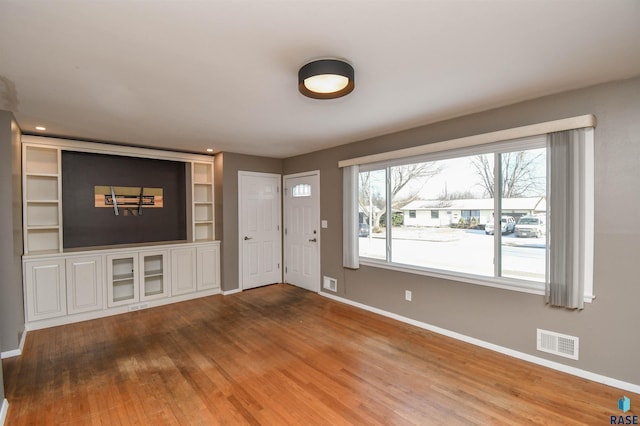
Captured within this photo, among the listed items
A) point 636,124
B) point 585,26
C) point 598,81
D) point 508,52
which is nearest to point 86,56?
point 508,52

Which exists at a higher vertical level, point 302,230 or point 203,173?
point 203,173

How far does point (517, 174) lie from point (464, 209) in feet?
2.02

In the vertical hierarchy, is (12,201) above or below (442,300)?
above

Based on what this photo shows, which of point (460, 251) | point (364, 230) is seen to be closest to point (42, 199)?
point (364, 230)

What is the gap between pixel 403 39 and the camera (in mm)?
1732

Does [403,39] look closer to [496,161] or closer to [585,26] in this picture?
[585,26]

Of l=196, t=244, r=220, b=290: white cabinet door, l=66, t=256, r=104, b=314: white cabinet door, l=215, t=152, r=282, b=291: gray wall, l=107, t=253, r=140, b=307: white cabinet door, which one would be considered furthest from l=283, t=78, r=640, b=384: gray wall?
l=66, t=256, r=104, b=314: white cabinet door

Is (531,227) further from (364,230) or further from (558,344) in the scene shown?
(364,230)

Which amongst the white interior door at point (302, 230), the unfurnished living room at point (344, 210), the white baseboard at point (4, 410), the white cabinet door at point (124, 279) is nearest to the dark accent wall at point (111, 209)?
the unfurnished living room at point (344, 210)

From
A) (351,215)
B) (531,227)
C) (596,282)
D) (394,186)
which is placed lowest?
(596,282)

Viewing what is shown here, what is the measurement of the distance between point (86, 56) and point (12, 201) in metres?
2.09

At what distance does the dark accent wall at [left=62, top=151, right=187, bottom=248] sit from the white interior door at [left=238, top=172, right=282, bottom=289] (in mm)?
1032

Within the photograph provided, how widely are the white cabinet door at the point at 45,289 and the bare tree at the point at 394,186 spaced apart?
4.04 m

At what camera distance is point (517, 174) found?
9.31ft
